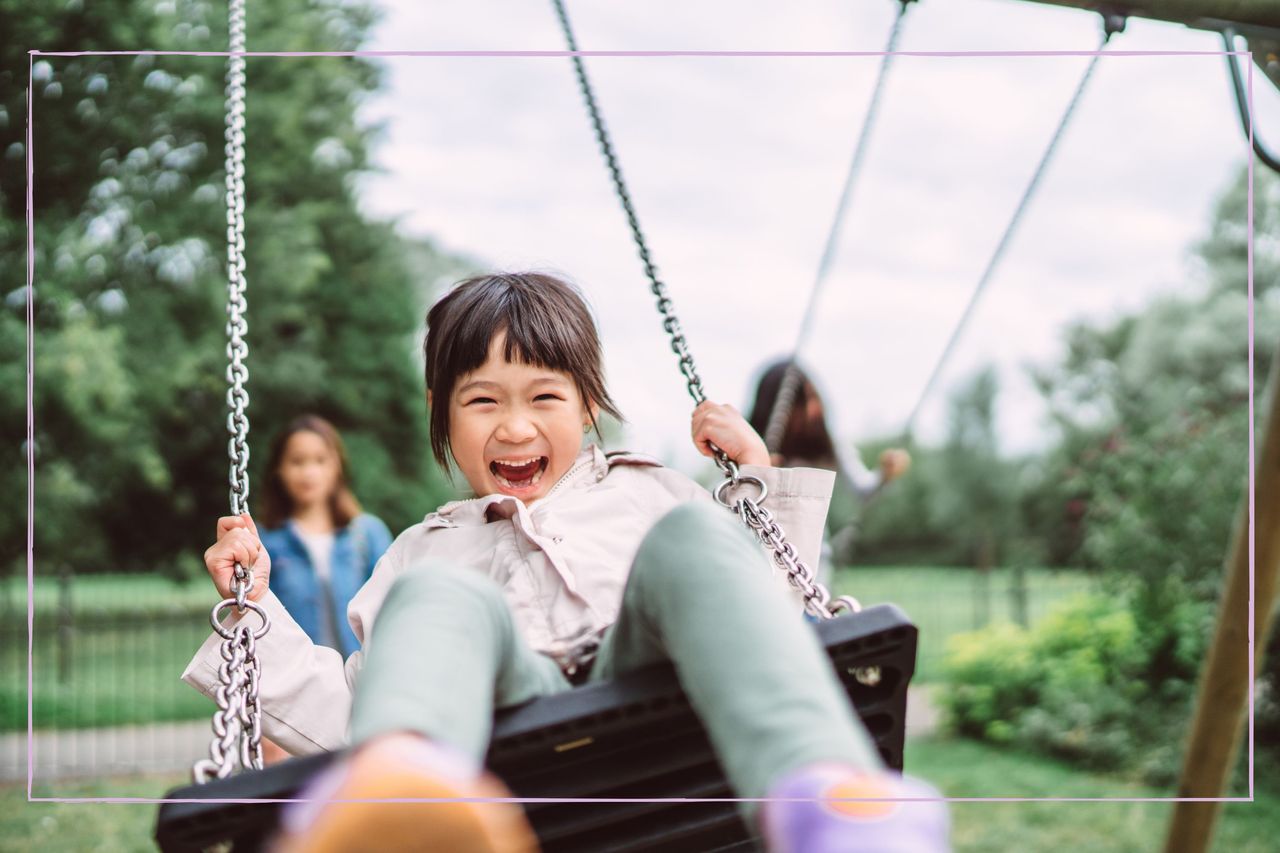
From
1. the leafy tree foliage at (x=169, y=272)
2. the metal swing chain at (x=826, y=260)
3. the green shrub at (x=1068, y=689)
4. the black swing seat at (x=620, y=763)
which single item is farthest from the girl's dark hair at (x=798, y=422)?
the leafy tree foliage at (x=169, y=272)

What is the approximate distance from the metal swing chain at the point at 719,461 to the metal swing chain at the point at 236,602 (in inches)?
22.2

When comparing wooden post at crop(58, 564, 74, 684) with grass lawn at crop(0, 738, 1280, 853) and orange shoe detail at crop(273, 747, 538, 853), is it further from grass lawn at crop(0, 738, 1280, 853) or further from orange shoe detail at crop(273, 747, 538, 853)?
orange shoe detail at crop(273, 747, 538, 853)

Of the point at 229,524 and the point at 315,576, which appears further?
the point at 315,576

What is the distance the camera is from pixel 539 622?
5.05 feet

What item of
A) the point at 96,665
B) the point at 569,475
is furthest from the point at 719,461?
the point at 96,665

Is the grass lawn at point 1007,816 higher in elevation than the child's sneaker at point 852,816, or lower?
lower

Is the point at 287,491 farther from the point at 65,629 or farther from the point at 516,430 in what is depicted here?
the point at 65,629

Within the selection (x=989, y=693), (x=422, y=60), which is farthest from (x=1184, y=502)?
(x=422, y=60)

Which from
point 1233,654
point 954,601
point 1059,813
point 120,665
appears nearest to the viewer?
point 1233,654

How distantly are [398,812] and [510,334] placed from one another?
912 mm

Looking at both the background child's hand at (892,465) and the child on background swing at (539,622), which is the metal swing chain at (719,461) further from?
the background child's hand at (892,465)

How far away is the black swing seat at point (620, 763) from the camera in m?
1.15

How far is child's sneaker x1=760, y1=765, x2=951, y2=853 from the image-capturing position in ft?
2.81

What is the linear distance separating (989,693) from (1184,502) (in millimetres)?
1478
